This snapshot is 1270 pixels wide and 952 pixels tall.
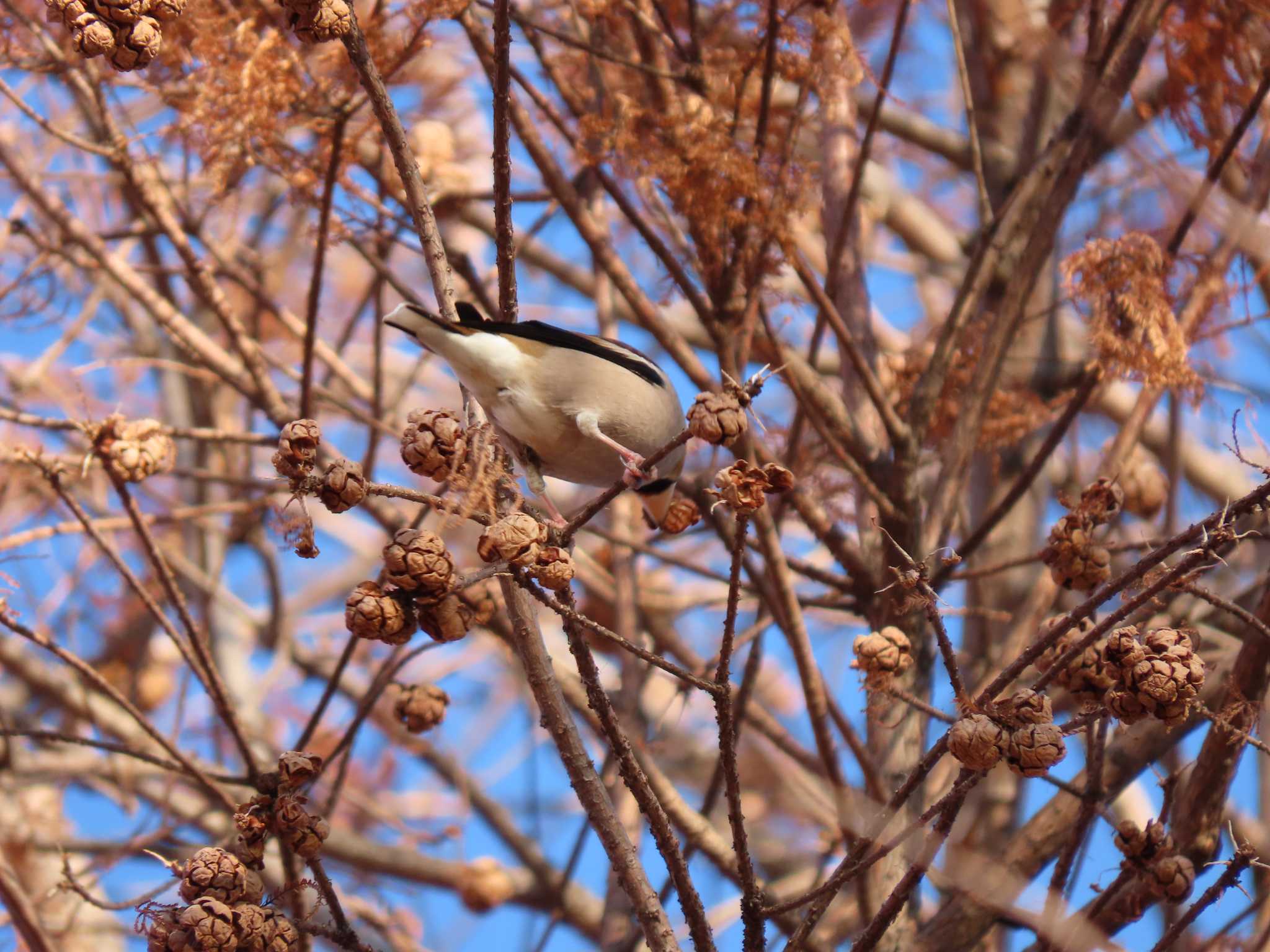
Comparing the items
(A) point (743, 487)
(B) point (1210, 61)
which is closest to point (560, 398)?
(A) point (743, 487)

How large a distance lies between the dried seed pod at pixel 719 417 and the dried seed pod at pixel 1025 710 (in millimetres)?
552

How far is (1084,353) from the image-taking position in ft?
17.0

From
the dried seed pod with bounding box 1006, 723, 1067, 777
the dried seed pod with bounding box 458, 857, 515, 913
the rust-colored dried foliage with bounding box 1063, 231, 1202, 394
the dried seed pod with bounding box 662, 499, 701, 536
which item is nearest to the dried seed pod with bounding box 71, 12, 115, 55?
the dried seed pod with bounding box 662, 499, 701, 536

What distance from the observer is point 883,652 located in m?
2.56

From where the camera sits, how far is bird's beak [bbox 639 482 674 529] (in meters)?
4.02

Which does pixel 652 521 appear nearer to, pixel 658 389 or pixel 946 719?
pixel 658 389

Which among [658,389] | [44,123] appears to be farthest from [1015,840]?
[44,123]

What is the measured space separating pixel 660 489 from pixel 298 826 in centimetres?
199

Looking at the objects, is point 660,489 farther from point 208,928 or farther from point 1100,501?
point 208,928

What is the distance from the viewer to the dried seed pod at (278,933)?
2.03 m

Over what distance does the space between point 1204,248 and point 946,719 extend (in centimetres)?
221

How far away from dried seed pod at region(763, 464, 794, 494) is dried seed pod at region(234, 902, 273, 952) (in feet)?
3.30

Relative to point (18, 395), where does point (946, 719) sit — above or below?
below

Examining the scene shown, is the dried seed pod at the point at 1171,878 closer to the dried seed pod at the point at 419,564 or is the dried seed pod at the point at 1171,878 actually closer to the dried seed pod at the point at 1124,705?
the dried seed pod at the point at 1124,705
